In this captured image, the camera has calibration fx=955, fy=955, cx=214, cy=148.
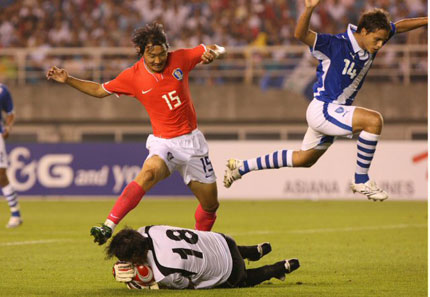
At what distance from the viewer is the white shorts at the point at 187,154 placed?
9828mm

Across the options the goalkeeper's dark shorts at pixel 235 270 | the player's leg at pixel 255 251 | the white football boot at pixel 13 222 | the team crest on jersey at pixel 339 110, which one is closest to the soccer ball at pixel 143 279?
the goalkeeper's dark shorts at pixel 235 270

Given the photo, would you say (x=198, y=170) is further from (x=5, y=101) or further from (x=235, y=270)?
(x=5, y=101)

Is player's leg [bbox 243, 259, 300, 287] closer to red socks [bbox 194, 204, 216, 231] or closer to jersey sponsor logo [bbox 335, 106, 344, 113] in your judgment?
red socks [bbox 194, 204, 216, 231]

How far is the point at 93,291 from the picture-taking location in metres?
8.59

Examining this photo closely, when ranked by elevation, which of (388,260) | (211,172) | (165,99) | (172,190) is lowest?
(172,190)

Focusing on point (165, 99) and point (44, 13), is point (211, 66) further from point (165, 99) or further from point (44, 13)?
point (165, 99)

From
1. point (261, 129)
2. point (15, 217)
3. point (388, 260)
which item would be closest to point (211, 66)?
point (261, 129)

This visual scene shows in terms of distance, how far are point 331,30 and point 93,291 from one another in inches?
747

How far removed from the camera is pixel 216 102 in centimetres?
2758

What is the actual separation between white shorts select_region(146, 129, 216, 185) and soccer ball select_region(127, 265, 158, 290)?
70.1 inches

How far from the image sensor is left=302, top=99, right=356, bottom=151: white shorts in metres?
9.67

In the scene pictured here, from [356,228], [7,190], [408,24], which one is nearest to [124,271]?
[408,24]

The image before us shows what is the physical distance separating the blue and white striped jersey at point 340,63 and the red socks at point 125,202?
7.33ft

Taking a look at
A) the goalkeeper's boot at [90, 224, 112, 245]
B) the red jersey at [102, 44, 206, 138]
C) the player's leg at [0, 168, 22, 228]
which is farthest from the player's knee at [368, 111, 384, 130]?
the player's leg at [0, 168, 22, 228]
